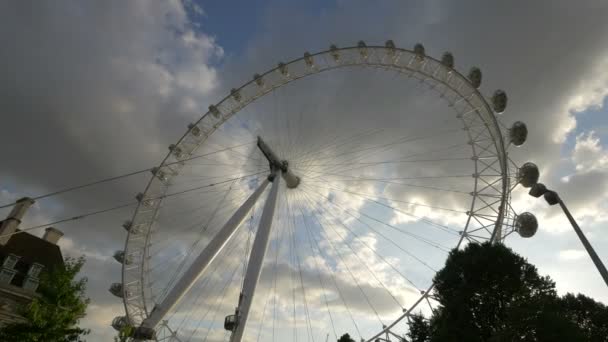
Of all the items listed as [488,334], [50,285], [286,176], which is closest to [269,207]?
[286,176]

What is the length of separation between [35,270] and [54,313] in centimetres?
1757

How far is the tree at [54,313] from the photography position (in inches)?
634

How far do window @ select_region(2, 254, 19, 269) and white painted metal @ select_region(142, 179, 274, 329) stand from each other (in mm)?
15533

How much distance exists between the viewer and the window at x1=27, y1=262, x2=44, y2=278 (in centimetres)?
2936

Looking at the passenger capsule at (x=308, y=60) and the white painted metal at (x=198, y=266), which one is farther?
the passenger capsule at (x=308, y=60)

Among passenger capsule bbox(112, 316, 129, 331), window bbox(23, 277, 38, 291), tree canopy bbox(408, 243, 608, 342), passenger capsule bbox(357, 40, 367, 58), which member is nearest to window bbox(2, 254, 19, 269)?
window bbox(23, 277, 38, 291)

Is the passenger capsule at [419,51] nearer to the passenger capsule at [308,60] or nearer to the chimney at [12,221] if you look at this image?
the passenger capsule at [308,60]

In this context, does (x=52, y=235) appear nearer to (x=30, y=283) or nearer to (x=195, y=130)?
(x=30, y=283)

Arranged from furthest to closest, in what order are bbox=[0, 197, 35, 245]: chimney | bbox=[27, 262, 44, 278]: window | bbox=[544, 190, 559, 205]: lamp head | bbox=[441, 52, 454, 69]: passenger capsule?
bbox=[441, 52, 454, 69]: passenger capsule → bbox=[0, 197, 35, 245]: chimney → bbox=[27, 262, 44, 278]: window → bbox=[544, 190, 559, 205]: lamp head

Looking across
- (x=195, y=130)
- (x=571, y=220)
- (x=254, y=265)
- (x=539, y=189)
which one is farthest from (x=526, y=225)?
(x=195, y=130)

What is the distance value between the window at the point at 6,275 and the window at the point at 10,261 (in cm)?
39

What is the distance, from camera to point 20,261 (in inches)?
→ 1177

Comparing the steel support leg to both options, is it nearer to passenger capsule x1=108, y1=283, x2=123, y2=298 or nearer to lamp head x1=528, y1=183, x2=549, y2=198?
lamp head x1=528, y1=183, x2=549, y2=198

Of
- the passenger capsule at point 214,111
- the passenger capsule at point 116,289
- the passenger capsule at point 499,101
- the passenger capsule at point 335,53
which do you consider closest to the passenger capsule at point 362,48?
the passenger capsule at point 335,53
